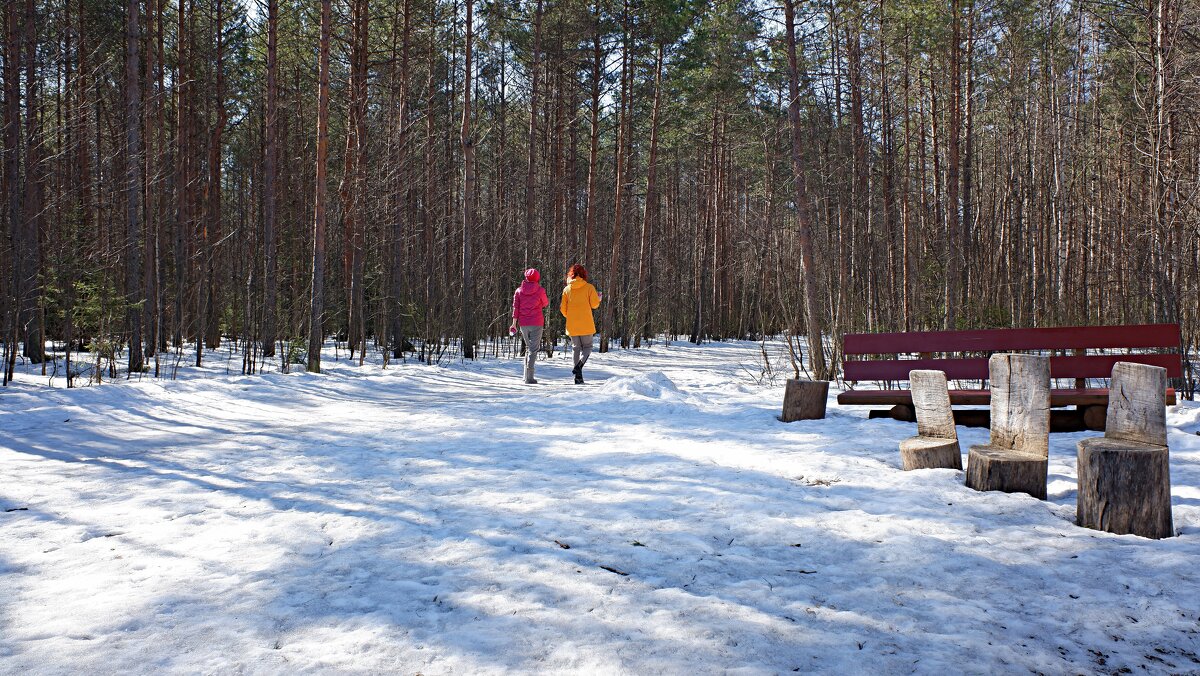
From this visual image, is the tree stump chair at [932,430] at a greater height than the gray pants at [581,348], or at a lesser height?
lesser

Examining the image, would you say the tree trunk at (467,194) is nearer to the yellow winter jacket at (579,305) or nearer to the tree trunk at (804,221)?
the yellow winter jacket at (579,305)

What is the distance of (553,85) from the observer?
21141 millimetres

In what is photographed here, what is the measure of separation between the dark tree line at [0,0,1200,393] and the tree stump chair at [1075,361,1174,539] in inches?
203

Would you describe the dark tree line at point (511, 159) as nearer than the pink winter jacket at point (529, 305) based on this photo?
Yes

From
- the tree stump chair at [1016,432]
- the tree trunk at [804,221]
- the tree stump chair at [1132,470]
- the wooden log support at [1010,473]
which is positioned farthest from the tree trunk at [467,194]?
the tree stump chair at [1132,470]

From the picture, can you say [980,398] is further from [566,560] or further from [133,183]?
[133,183]

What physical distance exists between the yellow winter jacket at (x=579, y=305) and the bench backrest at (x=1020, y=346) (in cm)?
456

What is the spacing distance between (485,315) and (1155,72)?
15.0 meters

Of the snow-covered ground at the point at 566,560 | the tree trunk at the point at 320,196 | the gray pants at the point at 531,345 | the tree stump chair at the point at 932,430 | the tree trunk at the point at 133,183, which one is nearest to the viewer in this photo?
the snow-covered ground at the point at 566,560

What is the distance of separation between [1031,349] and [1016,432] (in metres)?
2.75

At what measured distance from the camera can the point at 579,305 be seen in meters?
10.5

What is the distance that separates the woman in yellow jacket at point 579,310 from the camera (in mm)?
10461

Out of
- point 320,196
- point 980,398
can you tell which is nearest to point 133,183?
point 320,196

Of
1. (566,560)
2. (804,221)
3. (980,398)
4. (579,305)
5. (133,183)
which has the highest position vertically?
(133,183)
